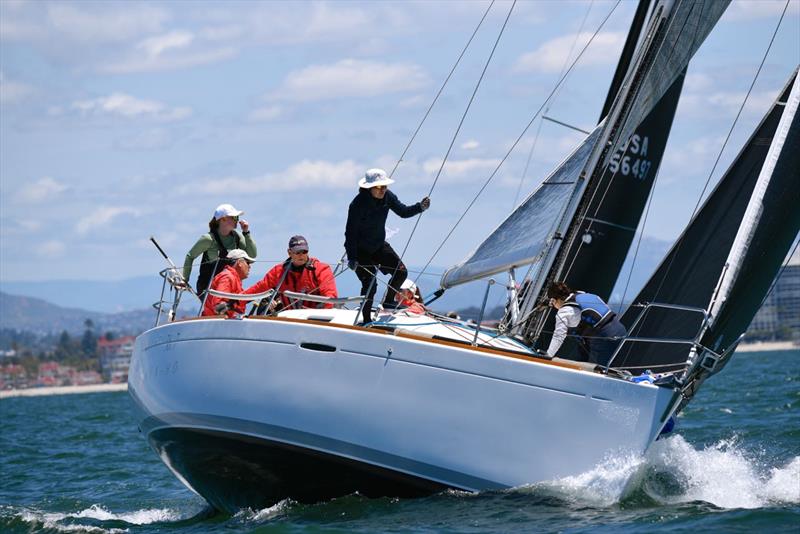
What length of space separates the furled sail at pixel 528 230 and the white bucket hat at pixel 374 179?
3.02 ft

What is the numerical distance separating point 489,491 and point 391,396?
881mm

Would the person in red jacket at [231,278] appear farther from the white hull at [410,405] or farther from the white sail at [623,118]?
the white sail at [623,118]

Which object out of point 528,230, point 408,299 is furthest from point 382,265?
point 528,230

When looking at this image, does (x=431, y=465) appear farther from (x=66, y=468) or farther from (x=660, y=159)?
(x=66, y=468)

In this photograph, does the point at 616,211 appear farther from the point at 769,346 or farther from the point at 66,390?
the point at 66,390

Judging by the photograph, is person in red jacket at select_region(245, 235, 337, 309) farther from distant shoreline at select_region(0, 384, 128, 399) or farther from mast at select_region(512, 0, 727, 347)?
distant shoreline at select_region(0, 384, 128, 399)

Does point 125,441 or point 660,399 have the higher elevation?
point 660,399

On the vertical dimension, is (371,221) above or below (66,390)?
above

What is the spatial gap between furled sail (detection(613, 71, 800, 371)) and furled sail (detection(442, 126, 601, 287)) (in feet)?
3.25

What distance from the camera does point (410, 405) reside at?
8.45m

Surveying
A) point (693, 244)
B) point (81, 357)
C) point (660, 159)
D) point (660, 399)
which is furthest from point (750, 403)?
point (81, 357)

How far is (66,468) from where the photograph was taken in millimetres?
16344

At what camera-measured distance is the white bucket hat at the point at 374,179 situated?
9305 mm

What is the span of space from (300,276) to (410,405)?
1795mm
